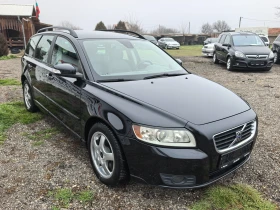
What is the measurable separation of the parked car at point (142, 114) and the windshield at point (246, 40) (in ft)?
26.0

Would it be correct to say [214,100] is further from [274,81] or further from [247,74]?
[247,74]

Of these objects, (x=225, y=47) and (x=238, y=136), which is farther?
(x=225, y=47)

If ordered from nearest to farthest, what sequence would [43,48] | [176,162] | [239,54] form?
[176,162]
[43,48]
[239,54]

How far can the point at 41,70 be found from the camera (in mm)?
4039

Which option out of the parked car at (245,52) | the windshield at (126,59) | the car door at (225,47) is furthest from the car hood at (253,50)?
the windshield at (126,59)

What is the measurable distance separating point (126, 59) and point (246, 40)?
887 cm

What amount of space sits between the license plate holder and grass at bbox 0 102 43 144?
10.9 feet

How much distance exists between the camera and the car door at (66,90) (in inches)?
121

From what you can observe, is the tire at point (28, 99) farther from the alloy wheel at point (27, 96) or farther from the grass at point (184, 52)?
the grass at point (184, 52)

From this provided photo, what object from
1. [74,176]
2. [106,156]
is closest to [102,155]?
[106,156]

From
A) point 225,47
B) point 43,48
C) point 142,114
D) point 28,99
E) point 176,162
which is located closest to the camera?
point 176,162

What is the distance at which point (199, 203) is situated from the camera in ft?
8.13

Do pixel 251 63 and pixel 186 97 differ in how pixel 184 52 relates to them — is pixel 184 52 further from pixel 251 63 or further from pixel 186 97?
pixel 186 97

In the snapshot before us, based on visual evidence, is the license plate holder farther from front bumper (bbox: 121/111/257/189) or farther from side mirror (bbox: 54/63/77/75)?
side mirror (bbox: 54/63/77/75)
